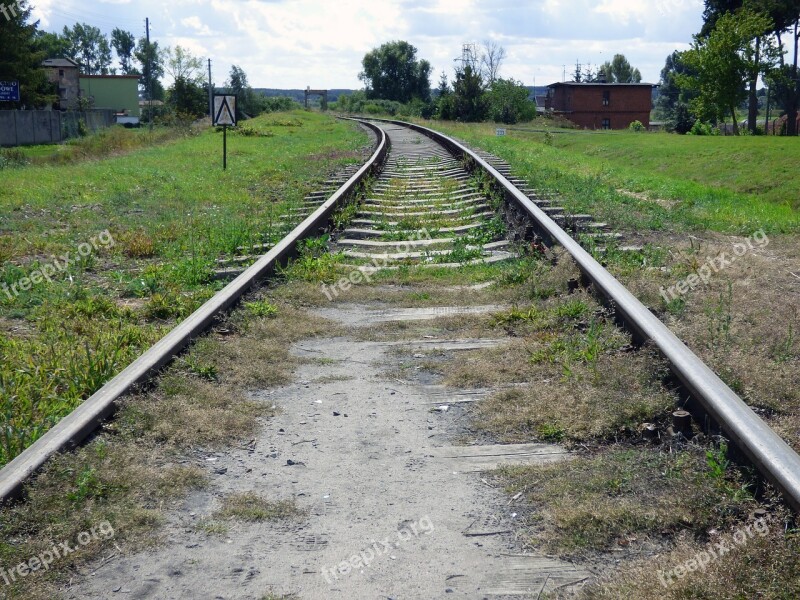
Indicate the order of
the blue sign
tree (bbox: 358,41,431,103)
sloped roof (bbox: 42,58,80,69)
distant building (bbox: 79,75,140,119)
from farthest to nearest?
1. tree (bbox: 358,41,431,103)
2. distant building (bbox: 79,75,140,119)
3. sloped roof (bbox: 42,58,80,69)
4. the blue sign

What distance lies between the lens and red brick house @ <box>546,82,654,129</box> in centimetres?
9269

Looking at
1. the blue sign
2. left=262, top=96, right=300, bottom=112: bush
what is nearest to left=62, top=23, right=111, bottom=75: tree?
left=262, top=96, right=300, bottom=112: bush

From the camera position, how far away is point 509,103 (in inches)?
2603

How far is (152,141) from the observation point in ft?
109

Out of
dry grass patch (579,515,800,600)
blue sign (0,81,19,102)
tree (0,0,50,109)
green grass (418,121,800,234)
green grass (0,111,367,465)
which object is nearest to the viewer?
dry grass patch (579,515,800,600)

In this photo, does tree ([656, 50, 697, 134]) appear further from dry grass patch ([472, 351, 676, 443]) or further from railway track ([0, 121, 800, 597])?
dry grass patch ([472, 351, 676, 443])

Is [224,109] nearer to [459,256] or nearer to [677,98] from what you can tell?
[459,256]

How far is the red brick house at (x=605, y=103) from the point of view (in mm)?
92688

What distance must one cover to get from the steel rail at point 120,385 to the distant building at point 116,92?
110 m

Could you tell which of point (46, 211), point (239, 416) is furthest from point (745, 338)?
Answer: point (46, 211)

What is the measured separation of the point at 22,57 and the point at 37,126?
18.5 ft
